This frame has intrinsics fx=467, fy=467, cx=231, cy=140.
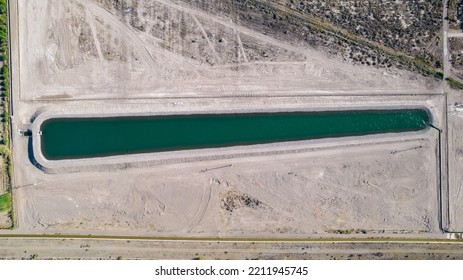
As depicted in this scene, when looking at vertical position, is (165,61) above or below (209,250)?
above

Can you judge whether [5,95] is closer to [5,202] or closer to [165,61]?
[5,202]

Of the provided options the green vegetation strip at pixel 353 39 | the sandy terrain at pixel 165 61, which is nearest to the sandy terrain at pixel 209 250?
the sandy terrain at pixel 165 61

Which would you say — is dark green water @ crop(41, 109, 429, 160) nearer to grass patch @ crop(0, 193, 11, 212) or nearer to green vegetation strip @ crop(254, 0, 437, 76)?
green vegetation strip @ crop(254, 0, 437, 76)

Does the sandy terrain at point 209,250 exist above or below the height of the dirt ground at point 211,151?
below

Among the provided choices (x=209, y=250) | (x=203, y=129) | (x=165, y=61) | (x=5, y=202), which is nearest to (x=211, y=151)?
(x=203, y=129)

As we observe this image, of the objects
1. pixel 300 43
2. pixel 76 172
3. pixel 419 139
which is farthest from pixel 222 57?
pixel 419 139

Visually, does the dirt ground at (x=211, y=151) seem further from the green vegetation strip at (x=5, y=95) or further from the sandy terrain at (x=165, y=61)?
the green vegetation strip at (x=5, y=95)
